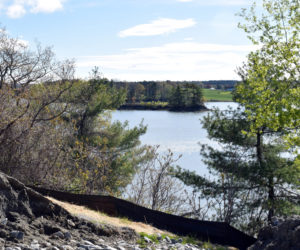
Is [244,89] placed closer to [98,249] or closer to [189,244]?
[189,244]

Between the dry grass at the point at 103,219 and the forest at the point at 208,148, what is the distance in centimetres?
374

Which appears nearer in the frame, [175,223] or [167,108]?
[175,223]

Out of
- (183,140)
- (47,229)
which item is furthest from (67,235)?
(183,140)

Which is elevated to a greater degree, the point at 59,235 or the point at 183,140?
the point at 59,235

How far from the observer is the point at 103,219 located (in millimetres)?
8320

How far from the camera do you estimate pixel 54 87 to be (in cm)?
1753

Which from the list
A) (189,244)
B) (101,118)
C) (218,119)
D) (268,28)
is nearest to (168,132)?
(101,118)

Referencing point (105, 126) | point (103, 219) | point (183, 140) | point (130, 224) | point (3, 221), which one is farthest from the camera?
point (183, 140)

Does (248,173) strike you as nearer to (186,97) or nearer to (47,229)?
(47,229)

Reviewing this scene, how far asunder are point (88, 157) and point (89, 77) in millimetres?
11584

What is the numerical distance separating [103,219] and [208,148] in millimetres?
13447

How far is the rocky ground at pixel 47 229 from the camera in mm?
6273

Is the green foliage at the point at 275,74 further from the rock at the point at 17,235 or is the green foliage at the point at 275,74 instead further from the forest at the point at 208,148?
the rock at the point at 17,235

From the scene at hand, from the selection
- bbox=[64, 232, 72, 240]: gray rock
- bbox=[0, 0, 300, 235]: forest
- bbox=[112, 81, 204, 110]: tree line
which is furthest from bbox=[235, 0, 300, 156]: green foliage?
bbox=[112, 81, 204, 110]: tree line
